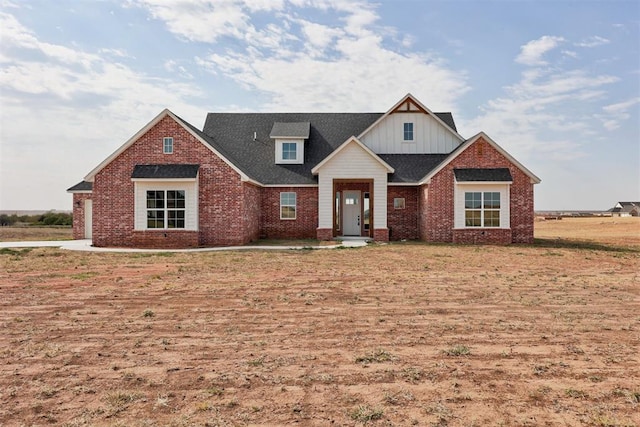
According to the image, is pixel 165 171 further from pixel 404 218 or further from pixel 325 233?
pixel 404 218

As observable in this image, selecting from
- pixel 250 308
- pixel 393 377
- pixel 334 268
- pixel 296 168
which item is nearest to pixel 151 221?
pixel 296 168

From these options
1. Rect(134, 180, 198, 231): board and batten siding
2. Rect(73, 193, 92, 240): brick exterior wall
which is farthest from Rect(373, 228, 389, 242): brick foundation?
Rect(73, 193, 92, 240): brick exterior wall

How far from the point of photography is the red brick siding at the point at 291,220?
80.9 feet

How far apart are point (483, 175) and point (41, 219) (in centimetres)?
4257

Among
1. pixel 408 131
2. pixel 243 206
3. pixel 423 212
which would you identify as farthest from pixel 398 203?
pixel 243 206

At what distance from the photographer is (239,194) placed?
20953 mm

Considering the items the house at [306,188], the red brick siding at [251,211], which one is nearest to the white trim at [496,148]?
the house at [306,188]

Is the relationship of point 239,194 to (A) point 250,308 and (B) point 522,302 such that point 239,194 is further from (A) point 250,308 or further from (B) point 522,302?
(B) point 522,302

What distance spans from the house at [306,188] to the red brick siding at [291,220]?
5cm

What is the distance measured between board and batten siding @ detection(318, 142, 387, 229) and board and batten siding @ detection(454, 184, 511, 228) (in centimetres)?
348

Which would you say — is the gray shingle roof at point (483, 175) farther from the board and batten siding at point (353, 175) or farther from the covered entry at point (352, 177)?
the board and batten siding at point (353, 175)

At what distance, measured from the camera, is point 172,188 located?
2094 centimetres

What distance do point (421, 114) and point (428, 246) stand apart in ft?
28.6

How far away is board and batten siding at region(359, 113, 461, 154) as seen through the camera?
85.3 ft
